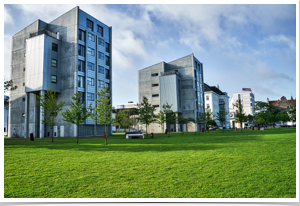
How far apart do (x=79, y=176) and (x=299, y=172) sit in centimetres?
631

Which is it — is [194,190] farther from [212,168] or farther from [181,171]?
[212,168]

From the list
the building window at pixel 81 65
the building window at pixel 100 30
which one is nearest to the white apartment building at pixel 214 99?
the building window at pixel 100 30

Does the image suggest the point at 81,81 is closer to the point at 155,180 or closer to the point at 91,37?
the point at 91,37

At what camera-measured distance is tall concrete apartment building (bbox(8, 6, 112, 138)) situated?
139ft

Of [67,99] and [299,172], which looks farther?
[67,99]

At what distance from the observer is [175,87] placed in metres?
66.8

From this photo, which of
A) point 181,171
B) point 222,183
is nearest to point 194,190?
point 222,183

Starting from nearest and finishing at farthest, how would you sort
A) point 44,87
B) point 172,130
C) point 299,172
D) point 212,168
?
point 299,172
point 212,168
point 44,87
point 172,130

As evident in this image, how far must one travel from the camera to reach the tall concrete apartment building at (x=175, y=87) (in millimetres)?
67562

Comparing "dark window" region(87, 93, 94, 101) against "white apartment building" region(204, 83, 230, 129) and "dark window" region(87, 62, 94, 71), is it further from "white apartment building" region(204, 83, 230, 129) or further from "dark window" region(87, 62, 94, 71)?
"white apartment building" region(204, 83, 230, 129)

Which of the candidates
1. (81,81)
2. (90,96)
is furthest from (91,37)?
(90,96)

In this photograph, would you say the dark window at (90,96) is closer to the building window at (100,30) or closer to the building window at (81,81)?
the building window at (81,81)

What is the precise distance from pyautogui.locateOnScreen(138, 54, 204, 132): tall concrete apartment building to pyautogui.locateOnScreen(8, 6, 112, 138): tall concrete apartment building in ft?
80.3
